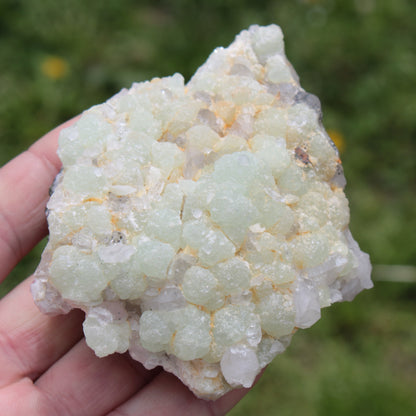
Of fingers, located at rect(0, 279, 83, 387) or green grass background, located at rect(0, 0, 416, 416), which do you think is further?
green grass background, located at rect(0, 0, 416, 416)

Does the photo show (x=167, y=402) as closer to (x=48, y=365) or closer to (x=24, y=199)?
(x=48, y=365)

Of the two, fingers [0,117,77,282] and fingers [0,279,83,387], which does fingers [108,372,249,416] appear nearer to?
fingers [0,279,83,387]

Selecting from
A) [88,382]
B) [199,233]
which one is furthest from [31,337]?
[199,233]

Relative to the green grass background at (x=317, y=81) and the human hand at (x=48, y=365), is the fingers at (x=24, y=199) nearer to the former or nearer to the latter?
the human hand at (x=48, y=365)

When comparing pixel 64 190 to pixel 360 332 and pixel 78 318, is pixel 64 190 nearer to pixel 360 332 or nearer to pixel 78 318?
pixel 78 318

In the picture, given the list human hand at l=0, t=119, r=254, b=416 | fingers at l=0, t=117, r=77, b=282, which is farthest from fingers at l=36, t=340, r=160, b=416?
fingers at l=0, t=117, r=77, b=282

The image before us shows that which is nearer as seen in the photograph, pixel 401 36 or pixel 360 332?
pixel 360 332

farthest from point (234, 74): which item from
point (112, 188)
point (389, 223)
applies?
point (389, 223)

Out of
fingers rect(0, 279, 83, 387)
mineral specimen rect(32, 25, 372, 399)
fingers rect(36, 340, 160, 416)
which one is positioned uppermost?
mineral specimen rect(32, 25, 372, 399)
